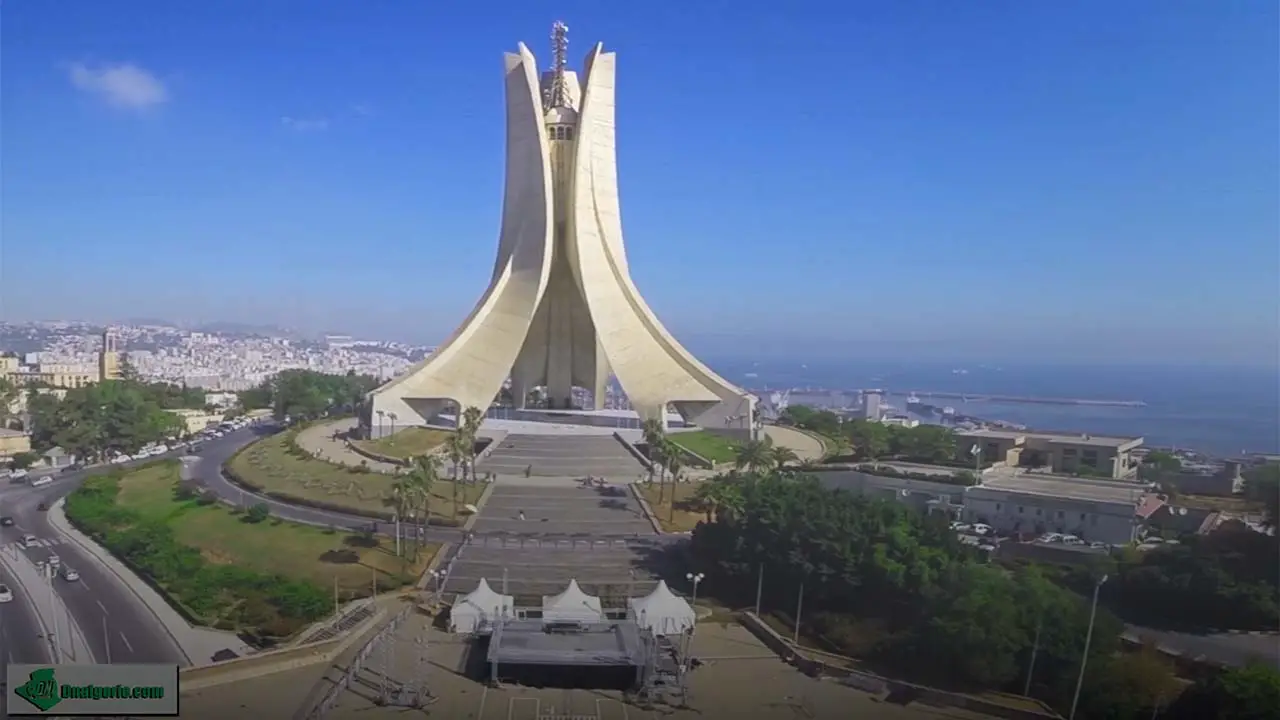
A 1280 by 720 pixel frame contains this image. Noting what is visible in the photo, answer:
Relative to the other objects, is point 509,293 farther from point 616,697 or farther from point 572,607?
point 616,697

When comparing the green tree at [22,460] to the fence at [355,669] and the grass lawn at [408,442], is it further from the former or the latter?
the fence at [355,669]

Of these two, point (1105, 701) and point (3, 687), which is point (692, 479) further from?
point (3, 687)

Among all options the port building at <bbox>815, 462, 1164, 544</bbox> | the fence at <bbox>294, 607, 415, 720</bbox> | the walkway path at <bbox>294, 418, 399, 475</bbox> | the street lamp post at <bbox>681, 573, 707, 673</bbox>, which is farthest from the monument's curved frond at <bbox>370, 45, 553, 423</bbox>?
the fence at <bbox>294, 607, 415, 720</bbox>

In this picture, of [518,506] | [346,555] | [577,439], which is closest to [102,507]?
[346,555]

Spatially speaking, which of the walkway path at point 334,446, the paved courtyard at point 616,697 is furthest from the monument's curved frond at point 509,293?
the paved courtyard at point 616,697

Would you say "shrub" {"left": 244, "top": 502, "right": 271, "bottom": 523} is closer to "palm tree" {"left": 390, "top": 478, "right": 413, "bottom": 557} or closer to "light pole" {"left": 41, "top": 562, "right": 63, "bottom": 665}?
"palm tree" {"left": 390, "top": 478, "right": 413, "bottom": 557}

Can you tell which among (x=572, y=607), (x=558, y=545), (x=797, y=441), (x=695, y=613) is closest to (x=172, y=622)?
(x=572, y=607)
